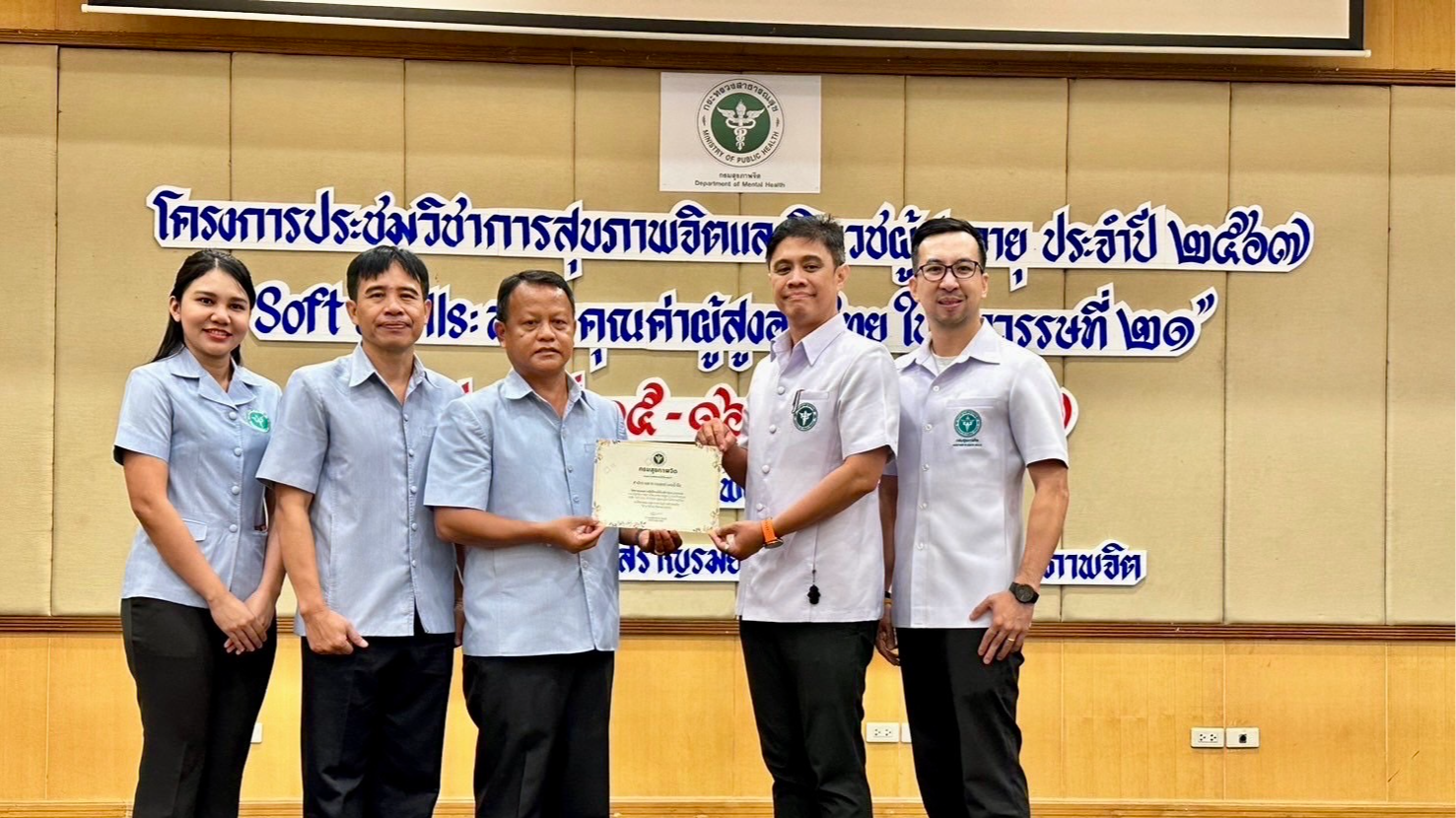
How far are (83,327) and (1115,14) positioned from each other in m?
4.02

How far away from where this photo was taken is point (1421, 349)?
481 cm

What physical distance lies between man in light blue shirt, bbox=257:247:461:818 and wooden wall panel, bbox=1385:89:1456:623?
12.4 feet

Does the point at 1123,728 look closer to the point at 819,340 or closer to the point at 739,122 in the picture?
the point at 819,340

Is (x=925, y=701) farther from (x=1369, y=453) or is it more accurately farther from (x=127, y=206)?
(x=127, y=206)

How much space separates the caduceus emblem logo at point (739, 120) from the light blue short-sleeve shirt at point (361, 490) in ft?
7.11

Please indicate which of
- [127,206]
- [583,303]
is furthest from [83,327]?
[583,303]

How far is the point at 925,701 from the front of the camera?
3031mm

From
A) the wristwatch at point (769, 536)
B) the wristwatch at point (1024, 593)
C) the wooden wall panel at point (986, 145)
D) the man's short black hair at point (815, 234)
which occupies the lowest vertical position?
the wristwatch at point (1024, 593)

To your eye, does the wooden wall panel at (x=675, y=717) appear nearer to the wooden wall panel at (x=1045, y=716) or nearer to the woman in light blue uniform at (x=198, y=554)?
the wooden wall panel at (x=1045, y=716)

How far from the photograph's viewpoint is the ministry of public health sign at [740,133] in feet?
15.4

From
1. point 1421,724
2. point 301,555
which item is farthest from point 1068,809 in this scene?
point 301,555

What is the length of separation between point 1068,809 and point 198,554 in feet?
11.1

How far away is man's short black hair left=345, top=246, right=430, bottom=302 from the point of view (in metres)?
2.92

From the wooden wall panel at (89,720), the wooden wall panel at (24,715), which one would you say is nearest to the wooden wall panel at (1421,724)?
the wooden wall panel at (89,720)
